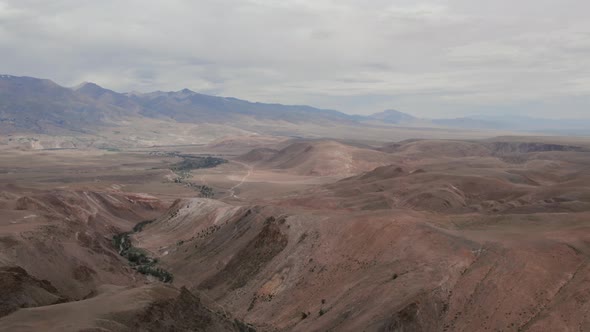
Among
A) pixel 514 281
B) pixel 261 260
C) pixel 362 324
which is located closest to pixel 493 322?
pixel 514 281

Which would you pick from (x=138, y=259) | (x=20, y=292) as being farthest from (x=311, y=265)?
(x=138, y=259)

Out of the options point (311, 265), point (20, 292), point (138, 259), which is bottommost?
point (138, 259)

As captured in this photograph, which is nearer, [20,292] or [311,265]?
[20,292]

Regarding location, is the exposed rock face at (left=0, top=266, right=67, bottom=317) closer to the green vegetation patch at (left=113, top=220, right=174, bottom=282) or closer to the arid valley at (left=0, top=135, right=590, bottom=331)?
the arid valley at (left=0, top=135, right=590, bottom=331)

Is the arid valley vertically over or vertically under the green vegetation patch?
over

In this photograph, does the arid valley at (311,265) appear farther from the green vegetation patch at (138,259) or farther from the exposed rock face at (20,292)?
the green vegetation patch at (138,259)

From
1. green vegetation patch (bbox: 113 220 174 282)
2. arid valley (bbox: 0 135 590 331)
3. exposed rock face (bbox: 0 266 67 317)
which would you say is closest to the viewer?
exposed rock face (bbox: 0 266 67 317)

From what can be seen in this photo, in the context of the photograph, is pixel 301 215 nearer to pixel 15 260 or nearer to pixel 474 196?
pixel 15 260

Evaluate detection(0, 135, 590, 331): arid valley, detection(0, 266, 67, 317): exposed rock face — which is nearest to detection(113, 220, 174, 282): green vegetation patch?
detection(0, 135, 590, 331): arid valley

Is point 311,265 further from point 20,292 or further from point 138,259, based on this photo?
point 138,259

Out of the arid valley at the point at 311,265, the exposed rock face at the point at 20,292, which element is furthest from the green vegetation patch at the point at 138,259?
the exposed rock face at the point at 20,292

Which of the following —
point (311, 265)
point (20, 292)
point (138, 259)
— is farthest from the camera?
point (138, 259)
